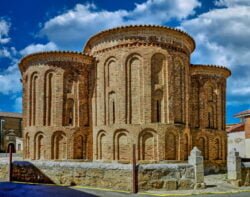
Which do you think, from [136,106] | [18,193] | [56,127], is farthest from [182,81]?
[18,193]

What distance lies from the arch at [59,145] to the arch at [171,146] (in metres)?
6.56

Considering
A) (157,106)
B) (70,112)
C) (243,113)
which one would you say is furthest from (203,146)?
(243,113)

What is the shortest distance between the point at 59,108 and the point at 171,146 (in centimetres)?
750

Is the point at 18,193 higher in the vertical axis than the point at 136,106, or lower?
lower

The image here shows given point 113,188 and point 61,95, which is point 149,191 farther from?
point 61,95

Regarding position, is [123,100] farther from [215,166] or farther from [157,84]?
[215,166]

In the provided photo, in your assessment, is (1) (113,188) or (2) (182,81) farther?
(2) (182,81)

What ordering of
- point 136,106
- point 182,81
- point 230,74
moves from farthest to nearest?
point 230,74 < point 182,81 < point 136,106

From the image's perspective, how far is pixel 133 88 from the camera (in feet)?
66.8

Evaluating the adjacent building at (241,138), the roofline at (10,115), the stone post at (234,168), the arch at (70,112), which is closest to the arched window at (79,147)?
the arch at (70,112)

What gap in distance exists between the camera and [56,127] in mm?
21953

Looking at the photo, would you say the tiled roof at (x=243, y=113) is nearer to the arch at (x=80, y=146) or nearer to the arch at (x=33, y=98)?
the arch at (x=80, y=146)

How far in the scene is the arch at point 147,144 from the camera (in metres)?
19.8

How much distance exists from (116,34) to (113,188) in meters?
Result: 9.72
